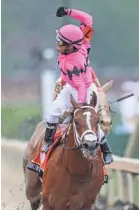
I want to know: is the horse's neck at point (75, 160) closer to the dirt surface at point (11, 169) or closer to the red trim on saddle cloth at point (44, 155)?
the red trim on saddle cloth at point (44, 155)

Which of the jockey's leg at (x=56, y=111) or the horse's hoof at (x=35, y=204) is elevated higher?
the jockey's leg at (x=56, y=111)

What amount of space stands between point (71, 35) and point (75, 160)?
28.6 inches

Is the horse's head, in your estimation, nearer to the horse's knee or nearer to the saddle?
the saddle

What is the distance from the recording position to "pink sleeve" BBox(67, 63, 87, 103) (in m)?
4.66

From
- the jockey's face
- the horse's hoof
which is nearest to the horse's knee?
the horse's hoof

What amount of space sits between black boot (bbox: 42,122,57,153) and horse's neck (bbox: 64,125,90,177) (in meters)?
0.23

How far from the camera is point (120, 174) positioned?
6.52 m

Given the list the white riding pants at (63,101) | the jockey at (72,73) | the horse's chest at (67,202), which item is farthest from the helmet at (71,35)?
the horse's chest at (67,202)

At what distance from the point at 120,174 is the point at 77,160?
1828mm

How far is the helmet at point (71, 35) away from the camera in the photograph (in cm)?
479

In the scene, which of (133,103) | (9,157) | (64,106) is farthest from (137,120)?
(64,106)

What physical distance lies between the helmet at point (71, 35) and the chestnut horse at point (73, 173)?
35cm

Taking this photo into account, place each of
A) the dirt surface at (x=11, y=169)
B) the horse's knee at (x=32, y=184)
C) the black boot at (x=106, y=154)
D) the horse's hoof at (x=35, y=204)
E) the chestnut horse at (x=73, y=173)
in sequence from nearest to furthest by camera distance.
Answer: the chestnut horse at (x=73, y=173) → the black boot at (x=106, y=154) → the horse's knee at (x=32, y=184) → the horse's hoof at (x=35, y=204) → the dirt surface at (x=11, y=169)

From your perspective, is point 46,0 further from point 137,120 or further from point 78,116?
point 78,116
